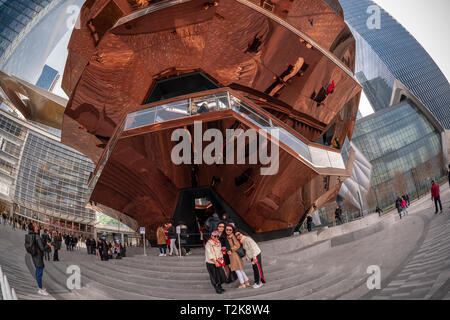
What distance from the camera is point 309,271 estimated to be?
5.03 meters

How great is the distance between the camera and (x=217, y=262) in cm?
494

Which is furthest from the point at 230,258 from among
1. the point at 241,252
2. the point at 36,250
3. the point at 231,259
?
the point at 36,250

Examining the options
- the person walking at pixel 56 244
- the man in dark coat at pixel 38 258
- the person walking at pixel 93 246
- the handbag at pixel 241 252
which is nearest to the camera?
the man in dark coat at pixel 38 258

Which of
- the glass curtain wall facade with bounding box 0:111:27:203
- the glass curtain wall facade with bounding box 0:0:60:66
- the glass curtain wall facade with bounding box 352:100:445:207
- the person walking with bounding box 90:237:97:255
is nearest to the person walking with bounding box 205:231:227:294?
the person walking with bounding box 90:237:97:255

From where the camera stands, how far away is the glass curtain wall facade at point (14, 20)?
2109 centimetres

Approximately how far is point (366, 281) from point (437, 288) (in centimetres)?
92

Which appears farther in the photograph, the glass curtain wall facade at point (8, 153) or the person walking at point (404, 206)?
the glass curtain wall facade at point (8, 153)

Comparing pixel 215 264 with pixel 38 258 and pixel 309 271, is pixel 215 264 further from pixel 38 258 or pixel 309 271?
pixel 38 258

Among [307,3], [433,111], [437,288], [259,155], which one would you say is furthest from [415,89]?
[437,288]

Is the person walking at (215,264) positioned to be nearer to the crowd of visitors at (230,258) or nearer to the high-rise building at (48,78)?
the crowd of visitors at (230,258)

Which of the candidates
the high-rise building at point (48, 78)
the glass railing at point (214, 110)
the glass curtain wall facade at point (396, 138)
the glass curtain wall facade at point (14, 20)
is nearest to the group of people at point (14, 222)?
the glass railing at point (214, 110)

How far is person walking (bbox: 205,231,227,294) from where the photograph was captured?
4715mm

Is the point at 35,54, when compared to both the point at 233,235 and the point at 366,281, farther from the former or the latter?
the point at 366,281

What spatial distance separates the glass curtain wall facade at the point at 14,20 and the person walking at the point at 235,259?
69.2 feet
